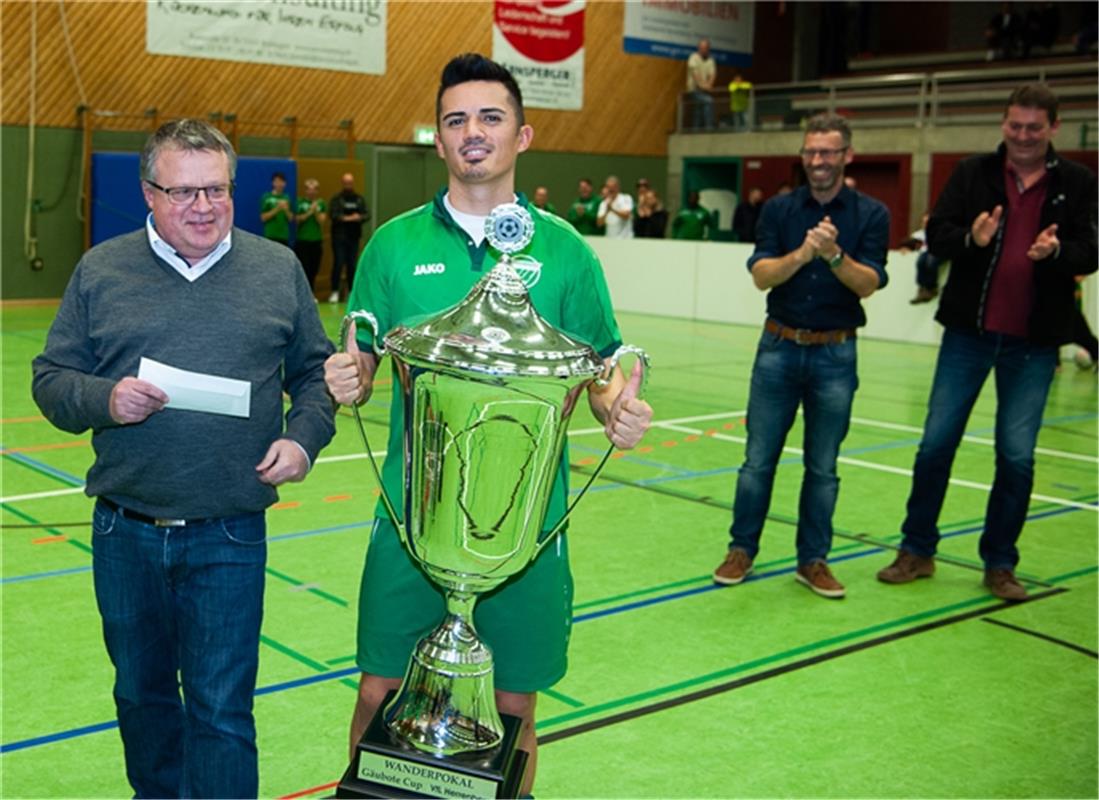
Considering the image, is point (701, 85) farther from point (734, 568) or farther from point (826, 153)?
point (734, 568)

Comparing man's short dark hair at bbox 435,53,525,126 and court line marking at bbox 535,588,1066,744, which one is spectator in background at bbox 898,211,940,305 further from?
man's short dark hair at bbox 435,53,525,126

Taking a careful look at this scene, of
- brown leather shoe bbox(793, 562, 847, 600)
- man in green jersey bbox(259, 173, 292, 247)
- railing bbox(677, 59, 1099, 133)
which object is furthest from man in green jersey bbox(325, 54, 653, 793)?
railing bbox(677, 59, 1099, 133)

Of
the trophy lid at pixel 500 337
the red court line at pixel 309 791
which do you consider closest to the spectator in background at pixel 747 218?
the red court line at pixel 309 791

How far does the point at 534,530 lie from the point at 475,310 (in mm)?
390

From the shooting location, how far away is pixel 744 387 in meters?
12.0

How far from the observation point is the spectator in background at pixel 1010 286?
5.28 metres

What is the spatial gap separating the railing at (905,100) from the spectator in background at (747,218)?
8.28 feet

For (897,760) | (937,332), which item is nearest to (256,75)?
(937,332)

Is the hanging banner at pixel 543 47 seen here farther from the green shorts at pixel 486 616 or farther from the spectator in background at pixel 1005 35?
the green shorts at pixel 486 616

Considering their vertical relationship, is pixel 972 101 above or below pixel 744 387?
above

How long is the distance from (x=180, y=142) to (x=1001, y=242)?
3.87m

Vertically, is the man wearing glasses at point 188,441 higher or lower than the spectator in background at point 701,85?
lower

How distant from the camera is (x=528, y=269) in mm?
2771

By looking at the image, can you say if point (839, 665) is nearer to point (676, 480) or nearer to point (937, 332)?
point (676, 480)
